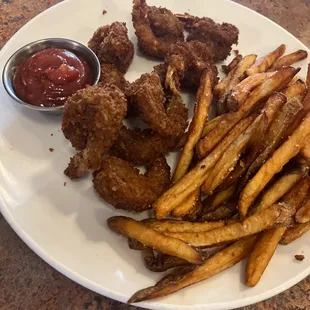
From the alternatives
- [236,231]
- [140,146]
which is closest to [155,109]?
[140,146]

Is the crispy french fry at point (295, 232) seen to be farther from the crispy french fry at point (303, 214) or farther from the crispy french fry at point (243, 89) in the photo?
the crispy french fry at point (243, 89)

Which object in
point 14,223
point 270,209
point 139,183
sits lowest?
point 14,223

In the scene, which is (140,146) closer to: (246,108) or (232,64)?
(246,108)

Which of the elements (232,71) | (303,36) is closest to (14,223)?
→ (232,71)

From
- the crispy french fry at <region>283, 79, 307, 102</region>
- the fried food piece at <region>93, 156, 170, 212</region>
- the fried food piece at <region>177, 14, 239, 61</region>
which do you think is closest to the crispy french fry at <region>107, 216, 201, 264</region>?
the fried food piece at <region>93, 156, 170, 212</region>

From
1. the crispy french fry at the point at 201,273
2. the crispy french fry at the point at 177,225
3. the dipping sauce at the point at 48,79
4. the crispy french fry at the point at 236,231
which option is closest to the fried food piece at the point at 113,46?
the dipping sauce at the point at 48,79

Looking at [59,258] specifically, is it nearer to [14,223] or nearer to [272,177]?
[14,223]

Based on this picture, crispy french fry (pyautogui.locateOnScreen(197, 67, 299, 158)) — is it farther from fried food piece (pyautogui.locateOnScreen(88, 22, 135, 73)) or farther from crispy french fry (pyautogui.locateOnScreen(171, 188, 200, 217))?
fried food piece (pyautogui.locateOnScreen(88, 22, 135, 73))
